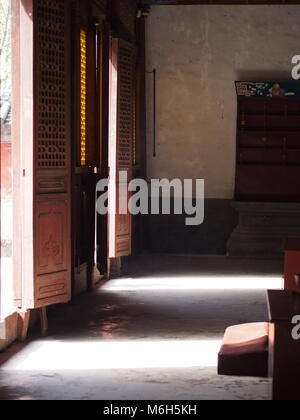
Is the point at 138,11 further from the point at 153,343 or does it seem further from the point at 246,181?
the point at 153,343

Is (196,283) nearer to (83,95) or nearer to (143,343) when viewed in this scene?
(83,95)

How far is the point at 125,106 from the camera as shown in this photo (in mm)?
8875

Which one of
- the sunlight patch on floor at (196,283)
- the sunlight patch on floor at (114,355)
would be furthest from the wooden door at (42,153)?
the sunlight patch on floor at (196,283)

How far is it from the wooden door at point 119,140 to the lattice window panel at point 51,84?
2.45 metres

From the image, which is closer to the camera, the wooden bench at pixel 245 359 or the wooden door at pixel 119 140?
the wooden bench at pixel 245 359

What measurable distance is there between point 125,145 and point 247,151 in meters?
2.47

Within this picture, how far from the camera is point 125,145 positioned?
8867 mm

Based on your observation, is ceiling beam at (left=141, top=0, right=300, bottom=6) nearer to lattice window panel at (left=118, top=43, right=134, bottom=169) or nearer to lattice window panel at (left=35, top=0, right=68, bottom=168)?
lattice window panel at (left=118, top=43, right=134, bottom=169)

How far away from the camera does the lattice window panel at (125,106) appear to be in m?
8.71

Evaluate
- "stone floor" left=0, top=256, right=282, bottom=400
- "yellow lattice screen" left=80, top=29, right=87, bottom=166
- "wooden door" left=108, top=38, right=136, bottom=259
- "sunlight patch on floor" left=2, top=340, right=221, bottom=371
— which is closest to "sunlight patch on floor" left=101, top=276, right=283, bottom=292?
"stone floor" left=0, top=256, right=282, bottom=400

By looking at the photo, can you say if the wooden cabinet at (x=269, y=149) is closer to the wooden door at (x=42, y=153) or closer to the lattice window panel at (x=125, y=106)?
the lattice window panel at (x=125, y=106)

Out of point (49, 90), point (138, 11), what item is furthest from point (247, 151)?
point (49, 90)

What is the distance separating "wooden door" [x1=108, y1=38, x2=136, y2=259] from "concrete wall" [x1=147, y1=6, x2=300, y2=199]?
1862mm

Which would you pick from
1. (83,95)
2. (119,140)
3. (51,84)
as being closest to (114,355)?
(51,84)
